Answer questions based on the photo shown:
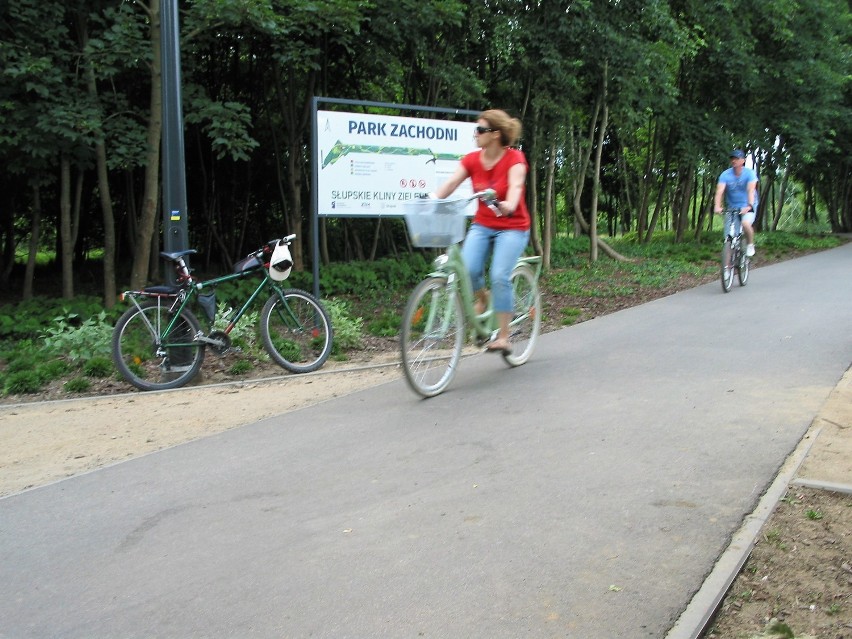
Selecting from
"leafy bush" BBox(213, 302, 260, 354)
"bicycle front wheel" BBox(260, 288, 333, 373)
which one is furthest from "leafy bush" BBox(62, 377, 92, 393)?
"bicycle front wheel" BBox(260, 288, 333, 373)

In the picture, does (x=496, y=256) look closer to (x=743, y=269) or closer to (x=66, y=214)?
(x=743, y=269)

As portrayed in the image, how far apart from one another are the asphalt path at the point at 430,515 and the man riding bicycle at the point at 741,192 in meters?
6.27

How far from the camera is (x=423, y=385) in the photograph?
21.3 feet

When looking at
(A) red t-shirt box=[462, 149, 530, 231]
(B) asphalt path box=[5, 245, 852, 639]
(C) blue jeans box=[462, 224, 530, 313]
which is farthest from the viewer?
(C) blue jeans box=[462, 224, 530, 313]

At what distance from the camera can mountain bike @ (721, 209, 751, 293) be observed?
41.1ft

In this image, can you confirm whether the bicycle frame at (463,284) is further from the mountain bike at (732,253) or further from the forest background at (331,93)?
the mountain bike at (732,253)

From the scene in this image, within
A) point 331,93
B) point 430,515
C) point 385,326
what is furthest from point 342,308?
point 331,93

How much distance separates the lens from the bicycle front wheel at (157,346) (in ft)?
24.4

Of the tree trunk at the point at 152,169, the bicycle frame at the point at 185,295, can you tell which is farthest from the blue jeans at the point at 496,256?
the tree trunk at the point at 152,169

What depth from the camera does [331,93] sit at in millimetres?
17859

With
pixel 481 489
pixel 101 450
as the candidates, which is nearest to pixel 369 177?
pixel 101 450

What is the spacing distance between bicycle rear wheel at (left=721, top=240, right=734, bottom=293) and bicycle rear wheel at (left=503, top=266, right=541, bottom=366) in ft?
18.3

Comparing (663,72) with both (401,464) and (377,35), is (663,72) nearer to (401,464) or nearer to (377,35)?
(377,35)

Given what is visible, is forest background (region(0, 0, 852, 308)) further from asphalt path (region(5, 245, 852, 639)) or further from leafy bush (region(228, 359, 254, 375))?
asphalt path (region(5, 245, 852, 639))
